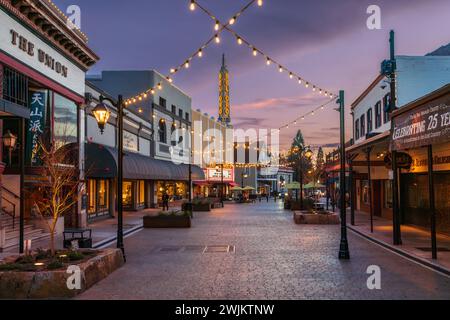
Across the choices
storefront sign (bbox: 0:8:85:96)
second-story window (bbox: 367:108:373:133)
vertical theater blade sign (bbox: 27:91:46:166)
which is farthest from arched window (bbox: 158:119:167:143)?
vertical theater blade sign (bbox: 27:91:46:166)

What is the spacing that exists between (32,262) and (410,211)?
21351mm

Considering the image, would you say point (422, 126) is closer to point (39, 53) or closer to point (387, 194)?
point (39, 53)

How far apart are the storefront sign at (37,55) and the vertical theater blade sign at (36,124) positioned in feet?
3.85

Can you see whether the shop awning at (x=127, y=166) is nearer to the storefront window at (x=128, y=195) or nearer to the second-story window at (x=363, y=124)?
the storefront window at (x=128, y=195)

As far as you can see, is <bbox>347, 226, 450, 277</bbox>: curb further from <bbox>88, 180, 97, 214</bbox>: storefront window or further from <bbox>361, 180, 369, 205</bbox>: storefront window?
<bbox>361, 180, 369, 205</bbox>: storefront window

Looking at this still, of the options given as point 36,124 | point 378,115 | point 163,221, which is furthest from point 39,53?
point 378,115

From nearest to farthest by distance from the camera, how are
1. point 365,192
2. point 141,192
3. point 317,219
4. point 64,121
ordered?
point 64,121 → point 317,219 → point 365,192 → point 141,192

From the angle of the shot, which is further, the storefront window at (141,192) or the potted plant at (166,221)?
the storefront window at (141,192)

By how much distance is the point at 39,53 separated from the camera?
22.8 metres

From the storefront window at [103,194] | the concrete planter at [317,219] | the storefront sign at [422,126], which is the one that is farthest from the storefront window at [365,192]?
the storefront sign at [422,126]

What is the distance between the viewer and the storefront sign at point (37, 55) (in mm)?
19562

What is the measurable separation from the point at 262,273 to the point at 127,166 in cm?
2158
